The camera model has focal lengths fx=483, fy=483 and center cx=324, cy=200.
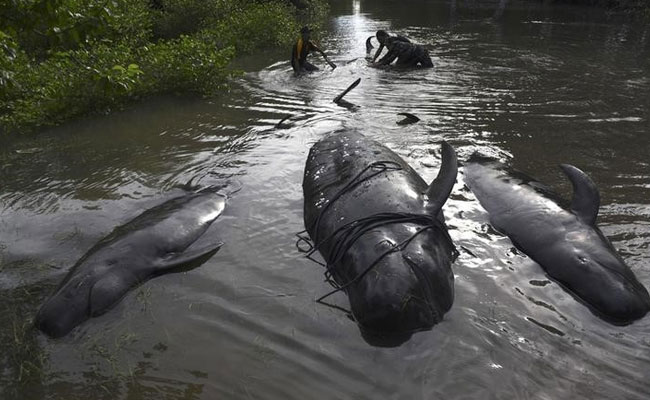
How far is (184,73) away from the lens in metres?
10.1

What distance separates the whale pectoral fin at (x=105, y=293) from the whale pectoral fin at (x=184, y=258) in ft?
1.32

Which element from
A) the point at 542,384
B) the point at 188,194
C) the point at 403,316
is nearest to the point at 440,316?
the point at 403,316

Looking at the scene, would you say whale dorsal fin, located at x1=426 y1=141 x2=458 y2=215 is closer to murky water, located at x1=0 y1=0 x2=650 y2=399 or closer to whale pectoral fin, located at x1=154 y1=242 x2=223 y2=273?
murky water, located at x1=0 y1=0 x2=650 y2=399

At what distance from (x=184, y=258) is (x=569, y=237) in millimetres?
3616

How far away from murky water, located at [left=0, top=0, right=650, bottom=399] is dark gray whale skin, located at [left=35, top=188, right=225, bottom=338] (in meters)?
0.14

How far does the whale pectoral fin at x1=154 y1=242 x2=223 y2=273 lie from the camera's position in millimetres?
4641

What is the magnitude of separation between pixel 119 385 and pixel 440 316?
8.01 ft

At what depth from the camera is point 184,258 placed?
471 centimetres

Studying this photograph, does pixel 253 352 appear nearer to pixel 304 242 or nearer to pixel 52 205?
pixel 304 242

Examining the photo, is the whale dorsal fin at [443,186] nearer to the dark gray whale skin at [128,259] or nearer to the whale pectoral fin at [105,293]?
the dark gray whale skin at [128,259]

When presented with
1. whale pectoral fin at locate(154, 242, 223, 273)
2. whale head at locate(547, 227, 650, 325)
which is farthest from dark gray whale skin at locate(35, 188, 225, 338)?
whale head at locate(547, 227, 650, 325)

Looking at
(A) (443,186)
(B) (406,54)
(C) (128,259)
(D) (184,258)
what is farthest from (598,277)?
(B) (406,54)

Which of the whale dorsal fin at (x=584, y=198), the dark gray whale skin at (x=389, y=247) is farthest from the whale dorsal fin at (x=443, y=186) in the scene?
the whale dorsal fin at (x=584, y=198)

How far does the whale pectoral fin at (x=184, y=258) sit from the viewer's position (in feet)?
15.2
